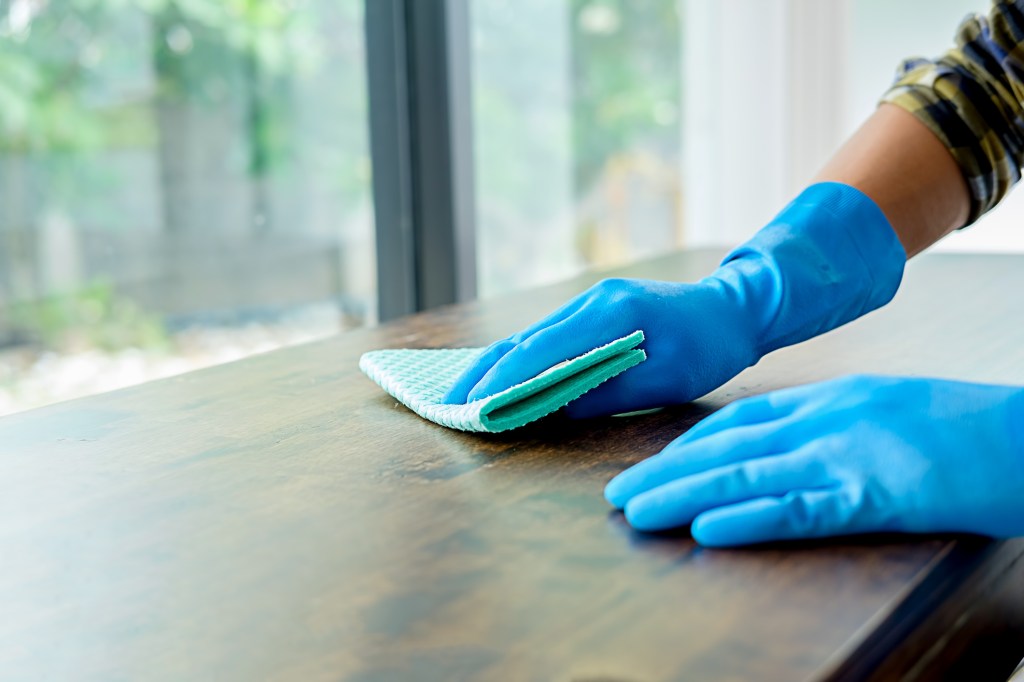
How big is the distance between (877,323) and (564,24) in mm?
2401

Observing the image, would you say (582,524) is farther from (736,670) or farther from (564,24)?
(564,24)

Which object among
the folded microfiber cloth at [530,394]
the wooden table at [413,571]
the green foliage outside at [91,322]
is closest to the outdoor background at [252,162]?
the green foliage outside at [91,322]

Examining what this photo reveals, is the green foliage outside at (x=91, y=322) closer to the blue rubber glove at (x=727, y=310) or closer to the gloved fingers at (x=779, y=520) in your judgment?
the blue rubber glove at (x=727, y=310)

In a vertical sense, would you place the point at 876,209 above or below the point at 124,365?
above

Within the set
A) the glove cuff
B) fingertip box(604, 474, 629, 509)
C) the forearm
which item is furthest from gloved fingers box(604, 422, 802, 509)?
the forearm

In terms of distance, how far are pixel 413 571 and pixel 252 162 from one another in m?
2.06

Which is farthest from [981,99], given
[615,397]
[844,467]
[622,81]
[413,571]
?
[622,81]

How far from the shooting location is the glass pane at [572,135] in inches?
128

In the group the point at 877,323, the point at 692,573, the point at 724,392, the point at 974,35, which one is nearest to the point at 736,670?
the point at 692,573

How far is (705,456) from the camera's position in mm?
676

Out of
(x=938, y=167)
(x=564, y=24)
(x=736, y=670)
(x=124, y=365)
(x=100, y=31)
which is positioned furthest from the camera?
(x=564, y=24)

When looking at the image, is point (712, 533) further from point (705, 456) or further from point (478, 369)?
point (478, 369)

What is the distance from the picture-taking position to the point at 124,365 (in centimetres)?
234

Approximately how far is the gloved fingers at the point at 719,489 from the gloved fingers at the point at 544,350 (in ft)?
0.78
